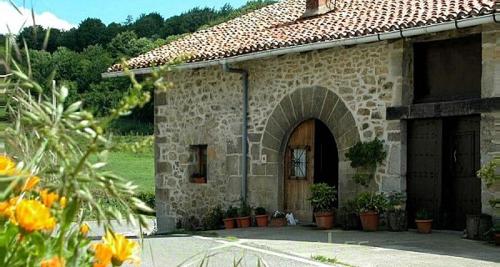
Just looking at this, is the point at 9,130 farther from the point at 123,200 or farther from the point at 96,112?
the point at 123,200

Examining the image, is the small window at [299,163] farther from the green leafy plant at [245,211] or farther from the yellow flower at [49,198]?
the yellow flower at [49,198]

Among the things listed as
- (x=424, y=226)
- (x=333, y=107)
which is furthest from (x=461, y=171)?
(x=333, y=107)

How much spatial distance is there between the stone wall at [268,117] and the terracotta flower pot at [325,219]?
538 mm

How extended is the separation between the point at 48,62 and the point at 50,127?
1.23 m

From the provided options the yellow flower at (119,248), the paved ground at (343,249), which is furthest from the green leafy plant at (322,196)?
the yellow flower at (119,248)

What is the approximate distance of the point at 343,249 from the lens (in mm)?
8742

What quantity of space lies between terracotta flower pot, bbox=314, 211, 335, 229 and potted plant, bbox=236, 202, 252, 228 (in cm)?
181

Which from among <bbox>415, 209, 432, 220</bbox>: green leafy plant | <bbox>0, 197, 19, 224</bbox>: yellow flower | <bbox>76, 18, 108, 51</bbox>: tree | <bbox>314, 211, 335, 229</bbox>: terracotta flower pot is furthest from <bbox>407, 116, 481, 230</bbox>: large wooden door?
<bbox>76, 18, 108, 51</bbox>: tree

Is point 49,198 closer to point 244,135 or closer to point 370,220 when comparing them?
point 370,220

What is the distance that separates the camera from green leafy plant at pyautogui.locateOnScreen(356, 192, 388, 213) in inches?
424

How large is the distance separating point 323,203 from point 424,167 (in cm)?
168

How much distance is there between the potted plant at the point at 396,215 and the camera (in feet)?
35.1

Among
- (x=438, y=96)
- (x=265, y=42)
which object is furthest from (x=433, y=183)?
(x=265, y=42)

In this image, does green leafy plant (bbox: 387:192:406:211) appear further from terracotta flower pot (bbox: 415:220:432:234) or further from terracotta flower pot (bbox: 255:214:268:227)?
terracotta flower pot (bbox: 255:214:268:227)
